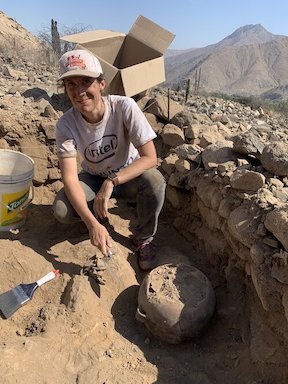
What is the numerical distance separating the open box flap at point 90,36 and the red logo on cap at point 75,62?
6.92ft

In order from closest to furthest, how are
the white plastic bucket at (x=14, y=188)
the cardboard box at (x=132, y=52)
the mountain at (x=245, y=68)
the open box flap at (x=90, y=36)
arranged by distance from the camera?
1. the white plastic bucket at (x=14, y=188)
2. the cardboard box at (x=132, y=52)
3. the open box flap at (x=90, y=36)
4. the mountain at (x=245, y=68)

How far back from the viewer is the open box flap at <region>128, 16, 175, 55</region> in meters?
Result: 4.68

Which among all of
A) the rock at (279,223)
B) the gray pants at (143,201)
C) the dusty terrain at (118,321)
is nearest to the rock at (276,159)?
the dusty terrain at (118,321)

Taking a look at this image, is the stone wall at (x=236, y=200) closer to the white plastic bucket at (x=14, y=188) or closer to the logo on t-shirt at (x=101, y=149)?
the logo on t-shirt at (x=101, y=149)

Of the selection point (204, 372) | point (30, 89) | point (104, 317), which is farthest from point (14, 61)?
point (204, 372)

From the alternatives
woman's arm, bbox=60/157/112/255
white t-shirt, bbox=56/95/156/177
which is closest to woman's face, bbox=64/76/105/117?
white t-shirt, bbox=56/95/156/177

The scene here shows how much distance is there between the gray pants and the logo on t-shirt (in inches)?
8.9

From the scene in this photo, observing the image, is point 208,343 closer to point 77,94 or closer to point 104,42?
point 77,94

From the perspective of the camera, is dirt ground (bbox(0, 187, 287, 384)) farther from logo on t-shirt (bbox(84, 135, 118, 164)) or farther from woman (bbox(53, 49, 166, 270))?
logo on t-shirt (bbox(84, 135, 118, 164))

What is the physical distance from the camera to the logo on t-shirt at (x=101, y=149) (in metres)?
2.73

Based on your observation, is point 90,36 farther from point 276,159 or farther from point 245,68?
point 245,68

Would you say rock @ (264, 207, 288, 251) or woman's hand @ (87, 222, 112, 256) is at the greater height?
rock @ (264, 207, 288, 251)

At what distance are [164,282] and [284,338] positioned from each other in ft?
2.48

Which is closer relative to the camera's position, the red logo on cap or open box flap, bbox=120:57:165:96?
the red logo on cap
